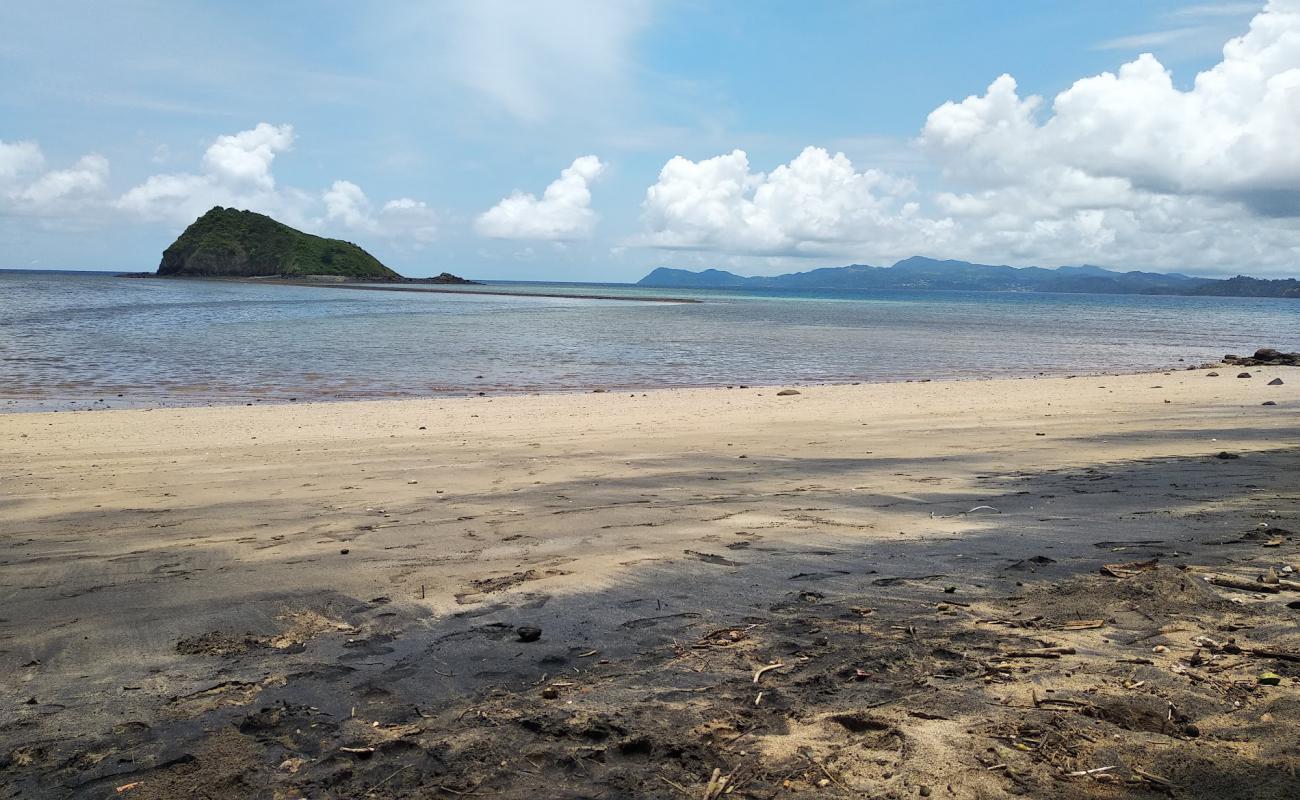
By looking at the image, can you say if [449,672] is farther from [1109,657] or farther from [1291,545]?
[1291,545]

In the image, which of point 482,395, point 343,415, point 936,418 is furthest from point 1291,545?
point 482,395

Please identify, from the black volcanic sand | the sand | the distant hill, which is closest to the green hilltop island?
the distant hill

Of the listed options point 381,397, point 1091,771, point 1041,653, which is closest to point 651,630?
point 1041,653

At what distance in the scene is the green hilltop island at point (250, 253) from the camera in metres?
168

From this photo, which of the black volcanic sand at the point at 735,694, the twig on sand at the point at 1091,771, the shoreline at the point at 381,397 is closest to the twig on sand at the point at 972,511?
the black volcanic sand at the point at 735,694

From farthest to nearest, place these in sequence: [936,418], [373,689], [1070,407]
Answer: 1. [1070,407]
2. [936,418]
3. [373,689]

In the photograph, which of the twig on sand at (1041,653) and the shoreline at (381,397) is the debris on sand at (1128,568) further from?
the shoreline at (381,397)

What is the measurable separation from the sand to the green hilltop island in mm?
168795

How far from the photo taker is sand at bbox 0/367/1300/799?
9.91 ft

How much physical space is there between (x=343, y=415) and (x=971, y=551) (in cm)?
1288

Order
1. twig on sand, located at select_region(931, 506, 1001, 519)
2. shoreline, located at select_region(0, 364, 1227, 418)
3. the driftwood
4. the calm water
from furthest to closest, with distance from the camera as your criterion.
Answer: the calm water, shoreline, located at select_region(0, 364, 1227, 418), twig on sand, located at select_region(931, 506, 1001, 519), the driftwood

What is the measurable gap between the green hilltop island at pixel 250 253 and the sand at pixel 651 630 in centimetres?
16879

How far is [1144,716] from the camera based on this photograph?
3.23m

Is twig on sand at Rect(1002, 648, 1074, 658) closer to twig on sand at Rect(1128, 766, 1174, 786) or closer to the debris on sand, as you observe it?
twig on sand at Rect(1128, 766, 1174, 786)
